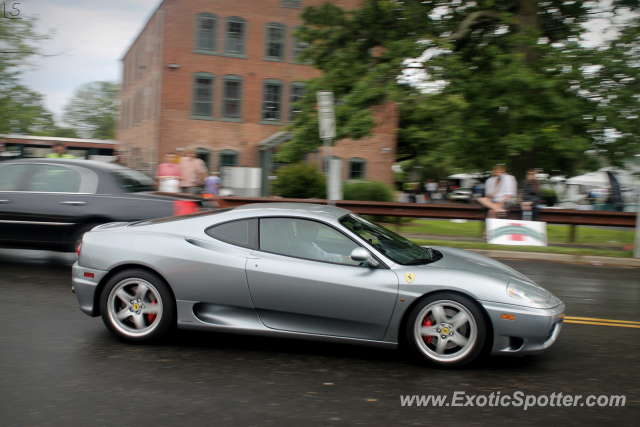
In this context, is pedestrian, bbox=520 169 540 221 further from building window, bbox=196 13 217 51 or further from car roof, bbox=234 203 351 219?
building window, bbox=196 13 217 51

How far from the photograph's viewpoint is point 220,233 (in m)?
4.93

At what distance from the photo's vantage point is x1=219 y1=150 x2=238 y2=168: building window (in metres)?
29.2

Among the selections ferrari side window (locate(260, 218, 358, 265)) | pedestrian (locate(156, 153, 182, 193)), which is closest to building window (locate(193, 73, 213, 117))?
pedestrian (locate(156, 153, 182, 193))

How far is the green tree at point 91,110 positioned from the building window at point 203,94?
7052 cm

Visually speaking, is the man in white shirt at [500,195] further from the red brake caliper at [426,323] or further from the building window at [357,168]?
the building window at [357,168]

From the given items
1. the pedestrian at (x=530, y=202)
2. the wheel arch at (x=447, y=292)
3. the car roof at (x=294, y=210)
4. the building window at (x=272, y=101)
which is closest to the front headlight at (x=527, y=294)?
the wheel arch at (x=447, y=292)

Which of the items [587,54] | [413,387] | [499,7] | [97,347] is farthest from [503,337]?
[499,7]

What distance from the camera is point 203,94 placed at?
28766 mm

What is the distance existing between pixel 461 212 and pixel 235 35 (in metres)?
19.5

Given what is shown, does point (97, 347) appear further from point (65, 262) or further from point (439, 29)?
point (439, 29)

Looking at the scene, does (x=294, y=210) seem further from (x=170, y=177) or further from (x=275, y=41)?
(x=275, y=41)

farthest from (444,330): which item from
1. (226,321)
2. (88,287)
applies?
(88,287)

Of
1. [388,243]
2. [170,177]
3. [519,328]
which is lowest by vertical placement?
[519,328]

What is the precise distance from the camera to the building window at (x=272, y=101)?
29672mm
